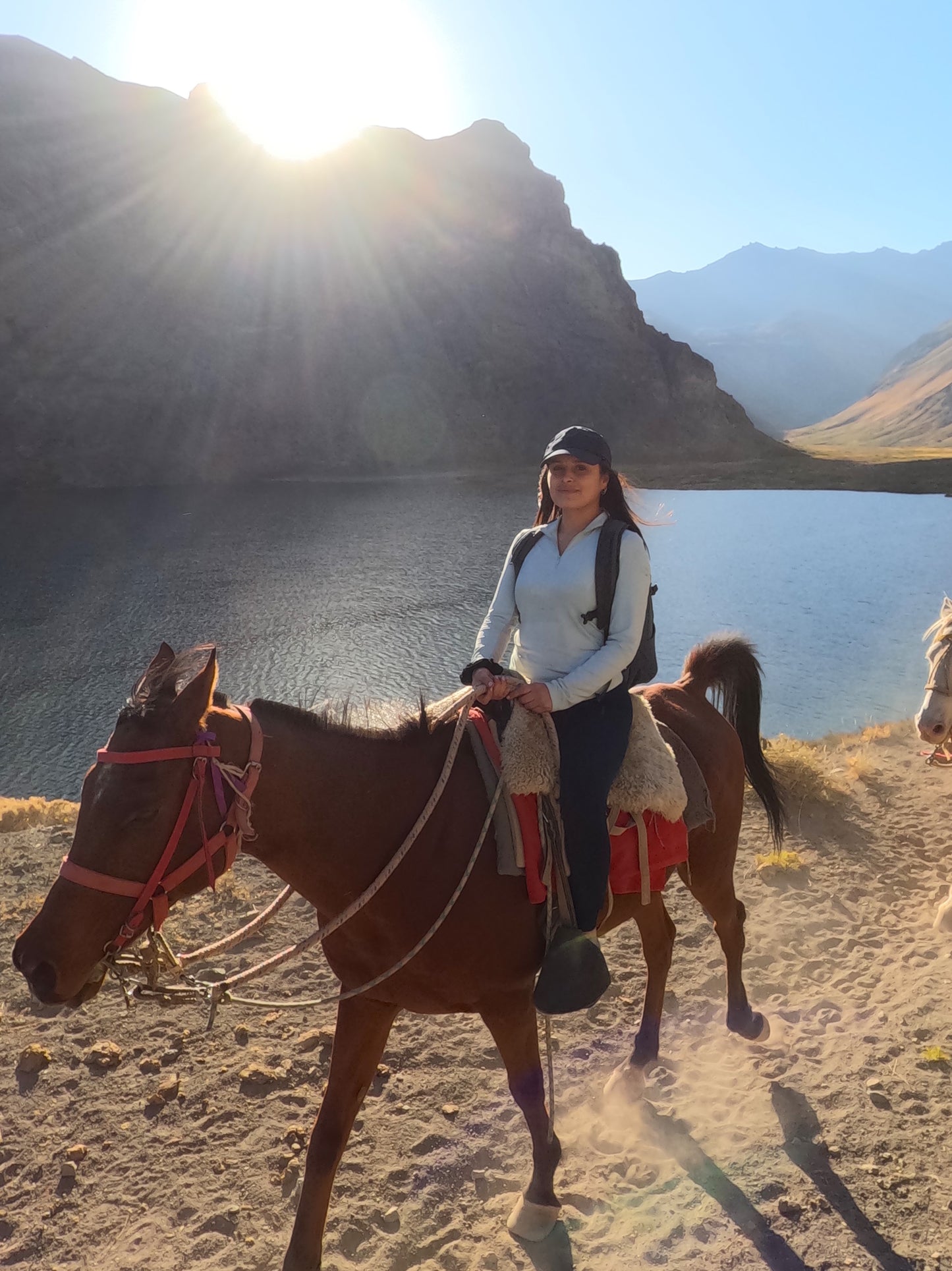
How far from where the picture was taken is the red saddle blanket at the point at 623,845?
302 cm

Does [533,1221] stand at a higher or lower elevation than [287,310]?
lower

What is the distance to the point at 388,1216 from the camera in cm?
361

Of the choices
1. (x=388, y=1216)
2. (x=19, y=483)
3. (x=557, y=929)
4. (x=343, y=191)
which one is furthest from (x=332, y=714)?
(x=343, y=191)

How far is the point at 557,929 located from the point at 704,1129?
205 centimetres

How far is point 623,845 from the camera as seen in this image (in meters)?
3.47

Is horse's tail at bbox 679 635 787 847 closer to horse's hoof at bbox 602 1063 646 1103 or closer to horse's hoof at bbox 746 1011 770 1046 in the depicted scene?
horse's hoof at bbox 746 1011 770 1046

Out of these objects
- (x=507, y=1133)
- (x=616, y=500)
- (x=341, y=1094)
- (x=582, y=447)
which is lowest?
(x=507, y=1133)

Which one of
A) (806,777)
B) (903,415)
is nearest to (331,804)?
(806,777)

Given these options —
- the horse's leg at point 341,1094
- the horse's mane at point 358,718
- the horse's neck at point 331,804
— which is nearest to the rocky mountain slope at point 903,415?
the horse's mane at point 358,718

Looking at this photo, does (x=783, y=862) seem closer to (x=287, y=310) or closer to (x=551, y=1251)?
(x=551, y=1251)

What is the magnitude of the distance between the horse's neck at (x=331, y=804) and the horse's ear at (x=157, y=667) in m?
0.36

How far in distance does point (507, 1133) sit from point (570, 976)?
6.02 ft

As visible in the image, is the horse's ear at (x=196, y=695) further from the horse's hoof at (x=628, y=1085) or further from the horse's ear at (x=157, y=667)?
the horse's hoof at (x=628, y=1085)

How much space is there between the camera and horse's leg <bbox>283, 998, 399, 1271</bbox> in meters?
3.02
